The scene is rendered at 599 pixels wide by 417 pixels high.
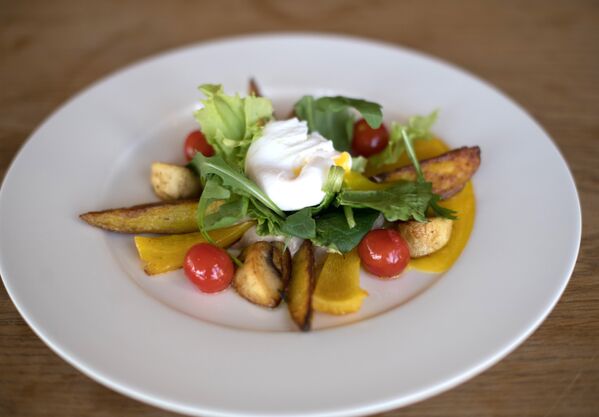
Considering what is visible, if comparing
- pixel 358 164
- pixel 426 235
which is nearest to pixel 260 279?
pixel 426 235

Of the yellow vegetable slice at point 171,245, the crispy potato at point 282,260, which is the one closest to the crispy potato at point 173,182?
the yellow vegetable slice at point 171,245

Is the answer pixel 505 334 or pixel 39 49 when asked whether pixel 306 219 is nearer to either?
pixel 505 334

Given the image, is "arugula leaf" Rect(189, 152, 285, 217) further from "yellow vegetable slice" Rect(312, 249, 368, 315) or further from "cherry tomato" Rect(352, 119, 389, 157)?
"cherry tomato" Rect(352, 119, 389, 157)

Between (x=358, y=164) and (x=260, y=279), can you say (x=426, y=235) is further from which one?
(x=260, y=279)

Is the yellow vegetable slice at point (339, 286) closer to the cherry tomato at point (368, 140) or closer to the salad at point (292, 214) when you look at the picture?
Result: the salad at point (292, 214)

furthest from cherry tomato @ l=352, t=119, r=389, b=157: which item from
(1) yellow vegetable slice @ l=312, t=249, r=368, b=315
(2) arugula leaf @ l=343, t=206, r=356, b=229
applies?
(1) yellow vegetable slice @ l=312, t=249, r=368, b=315

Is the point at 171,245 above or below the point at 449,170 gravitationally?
below

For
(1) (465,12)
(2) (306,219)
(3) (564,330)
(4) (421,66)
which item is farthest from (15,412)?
(1) (465,12)
